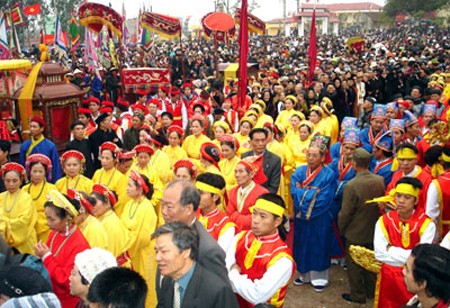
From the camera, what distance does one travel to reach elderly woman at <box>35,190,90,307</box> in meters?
3.72

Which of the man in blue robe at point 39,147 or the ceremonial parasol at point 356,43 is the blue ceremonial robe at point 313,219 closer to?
the man in blue robe at point 39,147

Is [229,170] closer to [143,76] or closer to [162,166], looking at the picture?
[162,166]

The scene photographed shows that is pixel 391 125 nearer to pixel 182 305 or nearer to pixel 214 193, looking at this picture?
pixel 214 193

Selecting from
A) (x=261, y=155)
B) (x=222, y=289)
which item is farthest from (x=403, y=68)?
(x=222, y=289)

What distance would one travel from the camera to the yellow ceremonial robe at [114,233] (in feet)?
14.3

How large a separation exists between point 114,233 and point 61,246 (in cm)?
59

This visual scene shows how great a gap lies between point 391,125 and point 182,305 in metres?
4.93

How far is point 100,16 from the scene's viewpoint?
1092 cm

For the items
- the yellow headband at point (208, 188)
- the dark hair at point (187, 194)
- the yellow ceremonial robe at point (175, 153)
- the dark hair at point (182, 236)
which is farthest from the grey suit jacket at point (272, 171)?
the dark hair at point (182, 236)

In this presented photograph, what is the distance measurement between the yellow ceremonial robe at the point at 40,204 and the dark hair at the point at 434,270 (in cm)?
393

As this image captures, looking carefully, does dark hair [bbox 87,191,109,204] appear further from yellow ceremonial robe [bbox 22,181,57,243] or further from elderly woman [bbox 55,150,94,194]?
elderly woman [bbox 55,150,94,194]

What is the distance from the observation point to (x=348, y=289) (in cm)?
567

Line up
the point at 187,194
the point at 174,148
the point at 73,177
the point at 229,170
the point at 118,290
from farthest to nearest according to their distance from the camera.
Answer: the point at 174,148 < the point at 229,170 < the point at 73,177 < the point at 187,194 < the point at 118,290

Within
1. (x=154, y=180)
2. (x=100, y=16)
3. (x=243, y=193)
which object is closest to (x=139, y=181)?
(x=243, y=193)
